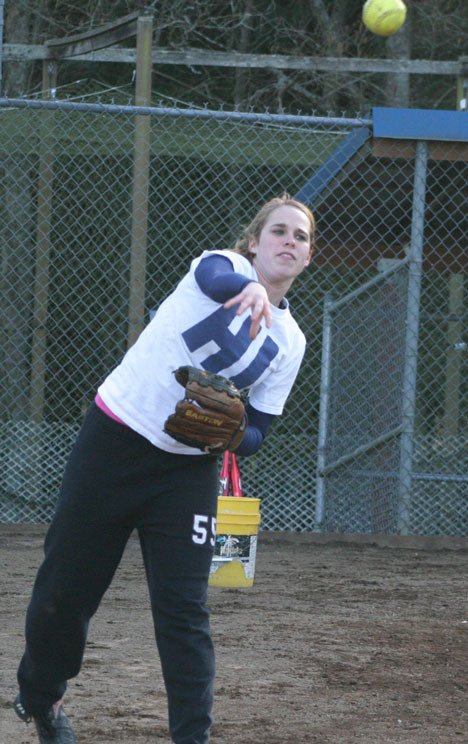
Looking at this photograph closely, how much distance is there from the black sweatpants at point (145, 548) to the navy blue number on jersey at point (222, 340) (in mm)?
273

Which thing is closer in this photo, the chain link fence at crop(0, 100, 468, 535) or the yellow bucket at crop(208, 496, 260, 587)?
the yellow bucket at crop(208, 496, 260, 587)

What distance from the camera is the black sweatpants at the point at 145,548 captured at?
3.04 metres

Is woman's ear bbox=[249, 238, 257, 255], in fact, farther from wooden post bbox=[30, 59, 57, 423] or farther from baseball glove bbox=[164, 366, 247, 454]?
wooden post bbox=[30, 59, 57, 423]

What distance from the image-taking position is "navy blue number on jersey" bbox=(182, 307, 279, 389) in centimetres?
310

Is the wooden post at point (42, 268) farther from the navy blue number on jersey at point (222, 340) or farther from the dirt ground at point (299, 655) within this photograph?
the navy blue number on jersey at point (222, 340)

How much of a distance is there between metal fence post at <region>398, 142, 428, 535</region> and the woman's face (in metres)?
4.43

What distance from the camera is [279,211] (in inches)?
130

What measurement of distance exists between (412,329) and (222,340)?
15.4ft

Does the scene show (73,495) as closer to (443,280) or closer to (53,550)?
(53,550)

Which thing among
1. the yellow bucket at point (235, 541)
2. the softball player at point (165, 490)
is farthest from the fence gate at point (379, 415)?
the softball player at point (165, 490)

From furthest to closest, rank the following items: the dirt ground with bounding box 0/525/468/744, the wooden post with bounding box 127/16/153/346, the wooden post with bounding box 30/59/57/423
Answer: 1. the wooden post with bounding box 30/59/57/423
2. the wooden post with bounding box 127/16/153/346
3. the dirt ground with bounding box 0/525/468/744

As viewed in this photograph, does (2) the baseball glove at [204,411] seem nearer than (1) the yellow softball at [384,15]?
Yes

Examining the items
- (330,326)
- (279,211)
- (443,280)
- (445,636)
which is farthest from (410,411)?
(279,211)

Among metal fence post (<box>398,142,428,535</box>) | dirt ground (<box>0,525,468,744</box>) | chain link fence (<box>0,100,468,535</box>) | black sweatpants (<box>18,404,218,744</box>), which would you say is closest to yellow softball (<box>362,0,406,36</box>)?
chain link fence (<box>0,100,468,535</box>)
